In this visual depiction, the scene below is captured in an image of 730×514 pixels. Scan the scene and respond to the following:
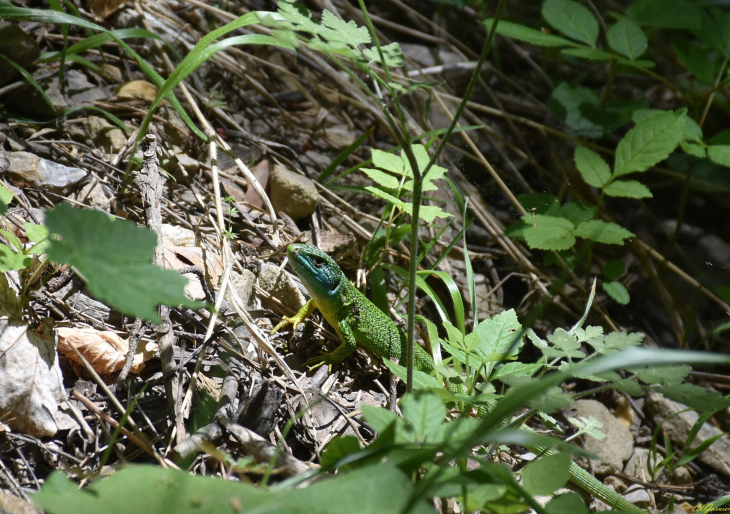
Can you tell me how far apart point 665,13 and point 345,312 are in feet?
11.4

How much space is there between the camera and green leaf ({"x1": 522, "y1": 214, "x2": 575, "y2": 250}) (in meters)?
3.27

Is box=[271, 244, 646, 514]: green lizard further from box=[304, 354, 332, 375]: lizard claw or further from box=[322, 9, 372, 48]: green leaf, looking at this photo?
box=[322, 9, 372, 48]: green leaf

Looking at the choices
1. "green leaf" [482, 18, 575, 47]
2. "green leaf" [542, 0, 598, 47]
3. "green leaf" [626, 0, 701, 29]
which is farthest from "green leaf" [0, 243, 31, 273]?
"green leaf" [626, 0, 701, 29]

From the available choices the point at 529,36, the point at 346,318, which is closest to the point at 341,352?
the point at 346,318

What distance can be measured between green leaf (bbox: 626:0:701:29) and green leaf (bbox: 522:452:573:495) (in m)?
3.91

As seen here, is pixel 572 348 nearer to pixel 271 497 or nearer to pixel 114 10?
pixel 271 497

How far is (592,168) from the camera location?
12.2 feet

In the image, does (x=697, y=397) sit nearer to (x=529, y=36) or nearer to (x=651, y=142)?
(x=651, y=142)

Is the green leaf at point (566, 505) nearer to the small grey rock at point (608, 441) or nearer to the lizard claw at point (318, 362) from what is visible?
the lizard claw at point (318, 362)

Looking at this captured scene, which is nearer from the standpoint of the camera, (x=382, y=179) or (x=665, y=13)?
(x=382, y=179)

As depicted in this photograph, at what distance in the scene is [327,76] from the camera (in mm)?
4676

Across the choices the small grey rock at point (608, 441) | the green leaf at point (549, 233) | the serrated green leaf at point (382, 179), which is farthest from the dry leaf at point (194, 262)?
the small grey rock at point (608, 441)

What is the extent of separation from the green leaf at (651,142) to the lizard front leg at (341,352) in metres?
2.11

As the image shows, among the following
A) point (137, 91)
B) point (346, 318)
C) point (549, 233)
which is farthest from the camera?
point (137, 91)
